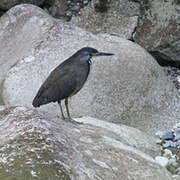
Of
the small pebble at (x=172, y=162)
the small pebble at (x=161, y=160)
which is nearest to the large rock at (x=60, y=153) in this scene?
the small pebble at (x=161, y=160)

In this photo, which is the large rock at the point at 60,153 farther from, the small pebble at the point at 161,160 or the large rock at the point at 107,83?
the large rock at the point at 107,83

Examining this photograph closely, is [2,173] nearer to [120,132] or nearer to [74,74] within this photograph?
[74,74]

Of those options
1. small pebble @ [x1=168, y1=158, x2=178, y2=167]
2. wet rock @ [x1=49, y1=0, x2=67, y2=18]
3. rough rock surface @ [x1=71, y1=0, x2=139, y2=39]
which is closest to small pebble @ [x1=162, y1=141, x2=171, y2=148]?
small pebble @ [x1=168, y1=158, x2=178, y2=167]

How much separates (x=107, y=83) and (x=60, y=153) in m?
2.50

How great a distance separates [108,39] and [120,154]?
9.42 ft

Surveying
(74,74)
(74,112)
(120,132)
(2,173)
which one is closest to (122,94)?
(74,112)

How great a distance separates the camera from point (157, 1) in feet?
22.4

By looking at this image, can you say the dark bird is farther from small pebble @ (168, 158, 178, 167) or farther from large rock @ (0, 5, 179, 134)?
small pebble @ (168, 158, 178, 167)

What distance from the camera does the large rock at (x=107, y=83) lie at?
5.34 metres

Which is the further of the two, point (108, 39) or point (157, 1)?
point (157, 1)

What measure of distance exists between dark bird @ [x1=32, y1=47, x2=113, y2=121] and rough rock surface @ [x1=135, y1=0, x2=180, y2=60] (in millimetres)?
2718

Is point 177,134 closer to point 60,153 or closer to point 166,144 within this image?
point 166,144

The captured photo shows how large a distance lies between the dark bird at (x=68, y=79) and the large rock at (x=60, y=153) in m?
0.41

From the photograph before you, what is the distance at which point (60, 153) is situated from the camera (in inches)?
118
